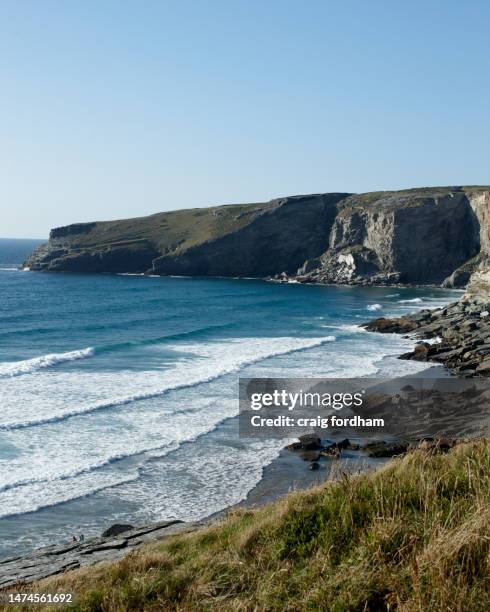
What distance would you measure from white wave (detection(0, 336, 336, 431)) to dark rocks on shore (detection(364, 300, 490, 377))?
23.4 ft

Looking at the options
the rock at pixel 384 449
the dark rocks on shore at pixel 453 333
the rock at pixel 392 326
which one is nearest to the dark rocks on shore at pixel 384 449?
the rock at pixel 384 449

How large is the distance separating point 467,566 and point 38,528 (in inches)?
495

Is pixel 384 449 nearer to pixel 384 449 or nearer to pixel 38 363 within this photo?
pixel 384 449

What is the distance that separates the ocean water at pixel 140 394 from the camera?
695 inches

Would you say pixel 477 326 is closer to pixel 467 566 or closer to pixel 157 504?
pixel 157 504

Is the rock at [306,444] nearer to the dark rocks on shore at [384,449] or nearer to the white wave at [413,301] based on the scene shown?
the dark rocks on shore at [384,449]

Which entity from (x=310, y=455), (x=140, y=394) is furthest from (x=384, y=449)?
(x=140, y=394)

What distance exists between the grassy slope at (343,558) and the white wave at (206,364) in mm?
17950

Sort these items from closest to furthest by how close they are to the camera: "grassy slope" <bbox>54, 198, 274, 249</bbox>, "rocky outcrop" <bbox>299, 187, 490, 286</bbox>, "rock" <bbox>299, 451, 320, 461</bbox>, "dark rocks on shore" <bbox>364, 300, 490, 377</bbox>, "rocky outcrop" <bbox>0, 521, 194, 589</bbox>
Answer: "rocky outcrop" <bbox>0, 521, 194, 589</bbox>, "rock" <bbox>299, 451, 320, 461</bbox>, "dark rocks on shore" <bbox>364, 300, 490, 377</bbox>, "rocky outcrop" <bbox>299, 187, 490, 286</bbox>, "grassy slope" <bbox>54, 198, 274, 249</bbox>

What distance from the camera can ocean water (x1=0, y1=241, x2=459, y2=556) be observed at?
17.6m

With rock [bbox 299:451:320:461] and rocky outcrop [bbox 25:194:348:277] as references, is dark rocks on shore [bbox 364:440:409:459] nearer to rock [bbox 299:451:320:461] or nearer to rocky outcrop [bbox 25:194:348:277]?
rock [bbox 299:451:320:461]

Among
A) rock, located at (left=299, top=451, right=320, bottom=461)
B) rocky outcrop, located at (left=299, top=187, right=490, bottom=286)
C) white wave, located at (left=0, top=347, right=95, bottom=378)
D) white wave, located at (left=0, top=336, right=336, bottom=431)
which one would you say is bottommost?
rock, located at (left=299, top=451, right=320, bottom=461)

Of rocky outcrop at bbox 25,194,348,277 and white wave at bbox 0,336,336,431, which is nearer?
white wave at bbox 0,336,336,431

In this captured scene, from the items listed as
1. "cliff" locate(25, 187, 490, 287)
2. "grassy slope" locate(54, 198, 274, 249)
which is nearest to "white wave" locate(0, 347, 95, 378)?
"cliff" locate(25, 187, 490, 287)
